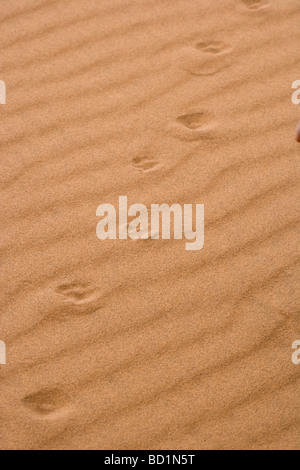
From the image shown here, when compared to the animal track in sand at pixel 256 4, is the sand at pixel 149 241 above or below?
below

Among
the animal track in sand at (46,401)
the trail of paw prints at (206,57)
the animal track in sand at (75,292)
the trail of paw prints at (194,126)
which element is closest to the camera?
the animal track in sand at (46,401)

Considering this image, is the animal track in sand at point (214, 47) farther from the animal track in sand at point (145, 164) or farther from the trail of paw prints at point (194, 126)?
the animal track in sand at point (145, 164)

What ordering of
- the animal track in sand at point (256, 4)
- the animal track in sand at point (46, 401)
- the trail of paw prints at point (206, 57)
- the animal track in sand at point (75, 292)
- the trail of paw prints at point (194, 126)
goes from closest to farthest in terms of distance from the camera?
1. the animal track in sand at point (46, 401)
2. the animal track in sand at point (75, 292)
3. the trail of paw prints at point (194, 126)
4. the trail of paw prints at point (206, 57)
5. the animal track in sand at point (256, 4)

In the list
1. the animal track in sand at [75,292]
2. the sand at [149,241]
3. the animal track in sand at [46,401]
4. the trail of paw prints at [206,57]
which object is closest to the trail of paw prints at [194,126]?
the sand at [149,241]

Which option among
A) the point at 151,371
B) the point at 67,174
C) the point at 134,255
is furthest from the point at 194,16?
→ the point at 151,371

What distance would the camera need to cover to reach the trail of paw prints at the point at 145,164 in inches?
118

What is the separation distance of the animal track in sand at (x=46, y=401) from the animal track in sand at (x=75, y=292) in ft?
1.27

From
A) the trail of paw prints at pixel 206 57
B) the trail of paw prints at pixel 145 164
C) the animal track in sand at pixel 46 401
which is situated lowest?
the animal track in sand at pixel 46 401

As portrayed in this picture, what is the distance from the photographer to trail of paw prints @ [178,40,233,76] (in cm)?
343

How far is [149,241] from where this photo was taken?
2.73 m

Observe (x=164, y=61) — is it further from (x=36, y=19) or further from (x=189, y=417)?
(x=189, y=417)

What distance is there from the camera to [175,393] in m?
2.28

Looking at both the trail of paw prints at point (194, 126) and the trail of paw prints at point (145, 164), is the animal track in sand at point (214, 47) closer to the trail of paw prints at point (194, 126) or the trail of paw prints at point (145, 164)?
the trail of paw prints at point (194, 126)

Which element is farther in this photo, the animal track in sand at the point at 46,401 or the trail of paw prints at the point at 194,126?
the trail of paw prints at the point at 194,126
